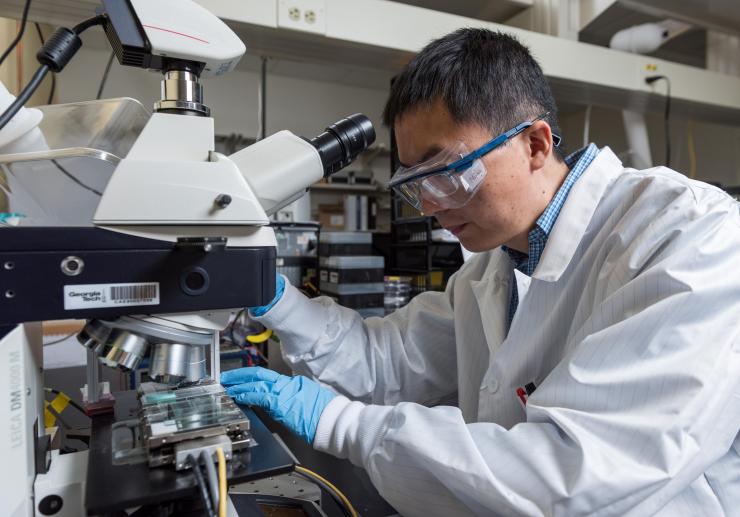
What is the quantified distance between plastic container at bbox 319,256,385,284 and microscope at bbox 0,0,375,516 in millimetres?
1149

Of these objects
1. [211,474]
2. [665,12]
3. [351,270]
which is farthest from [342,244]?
[665,12]

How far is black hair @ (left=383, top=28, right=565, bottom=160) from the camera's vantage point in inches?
33.3

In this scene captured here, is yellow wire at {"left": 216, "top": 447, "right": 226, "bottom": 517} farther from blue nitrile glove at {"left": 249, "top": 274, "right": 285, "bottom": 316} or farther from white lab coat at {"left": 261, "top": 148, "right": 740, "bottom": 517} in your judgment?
blue nitrile glove at {"left": 249, "top": 274, "right": 285, "bottom": 316}

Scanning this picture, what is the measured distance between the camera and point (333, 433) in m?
0.78

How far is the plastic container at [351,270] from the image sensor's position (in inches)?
71.3

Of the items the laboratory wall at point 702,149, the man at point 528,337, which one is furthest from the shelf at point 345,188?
the man at point 528,337

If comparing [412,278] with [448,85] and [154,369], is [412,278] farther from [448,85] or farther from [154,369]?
[154,369]

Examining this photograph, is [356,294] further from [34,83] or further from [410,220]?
[34,83]

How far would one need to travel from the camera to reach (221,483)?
0.48 m

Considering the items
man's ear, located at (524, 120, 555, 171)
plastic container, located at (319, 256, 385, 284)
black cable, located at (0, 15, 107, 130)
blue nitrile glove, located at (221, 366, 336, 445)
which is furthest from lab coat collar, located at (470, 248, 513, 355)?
black cable, located at (0, 15, 107, 130)

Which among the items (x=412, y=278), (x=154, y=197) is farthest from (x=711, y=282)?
(x=412, y=278)

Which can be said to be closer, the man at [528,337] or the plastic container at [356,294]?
the man at [528,337]

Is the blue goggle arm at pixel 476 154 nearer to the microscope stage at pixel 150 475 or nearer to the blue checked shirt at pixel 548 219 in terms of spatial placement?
the blue checked shirt at pixel 548 219

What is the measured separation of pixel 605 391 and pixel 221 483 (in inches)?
19.5
